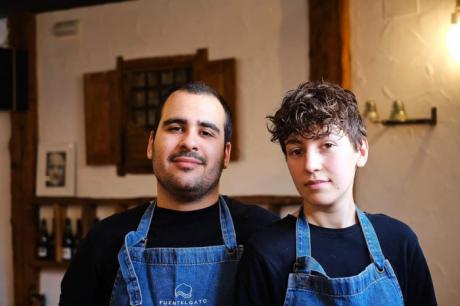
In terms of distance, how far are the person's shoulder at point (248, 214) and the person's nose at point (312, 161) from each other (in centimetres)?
38

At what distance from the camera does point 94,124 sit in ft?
12.1

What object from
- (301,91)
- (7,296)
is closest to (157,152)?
(301,91)

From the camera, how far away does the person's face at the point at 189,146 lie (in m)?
1.41

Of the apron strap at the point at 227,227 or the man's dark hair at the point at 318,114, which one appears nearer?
the man's dark hair at the point at 318,114

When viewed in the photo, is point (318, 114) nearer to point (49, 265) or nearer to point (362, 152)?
point (362, 152)

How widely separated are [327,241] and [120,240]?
601mm

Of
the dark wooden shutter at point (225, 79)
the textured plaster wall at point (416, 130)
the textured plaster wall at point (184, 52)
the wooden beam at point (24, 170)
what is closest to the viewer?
the textured plaster wall at point (416, 130)

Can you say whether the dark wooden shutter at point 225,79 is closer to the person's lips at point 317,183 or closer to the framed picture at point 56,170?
the framed picture at point 56,170

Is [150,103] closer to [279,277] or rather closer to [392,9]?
[392,9]

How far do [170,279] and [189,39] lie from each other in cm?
229

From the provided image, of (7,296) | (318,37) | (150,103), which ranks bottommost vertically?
(7,296)

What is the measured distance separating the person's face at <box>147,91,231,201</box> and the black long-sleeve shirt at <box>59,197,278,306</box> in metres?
0.07

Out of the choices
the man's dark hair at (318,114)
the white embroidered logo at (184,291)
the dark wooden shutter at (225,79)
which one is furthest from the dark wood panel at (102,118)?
the man's dark hair at (318,114)

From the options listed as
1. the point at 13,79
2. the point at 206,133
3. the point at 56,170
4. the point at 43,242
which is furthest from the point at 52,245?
the point at 206,133
